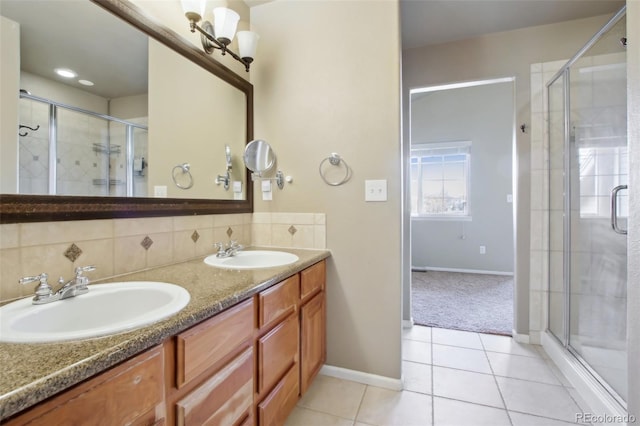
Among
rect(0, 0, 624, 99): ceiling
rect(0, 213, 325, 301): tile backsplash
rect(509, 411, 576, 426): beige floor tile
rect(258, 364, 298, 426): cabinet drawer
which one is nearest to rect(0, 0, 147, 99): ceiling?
rect(0, 0, 624, 99): ceiling

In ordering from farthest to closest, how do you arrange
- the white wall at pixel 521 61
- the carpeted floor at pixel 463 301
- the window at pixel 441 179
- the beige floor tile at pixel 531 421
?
1. the window at pixel 441 179
2. the carpeted floor at pixel 463 301
3. the white wall at pixel 521 61
4. the beige floor tile at pixel 531 421

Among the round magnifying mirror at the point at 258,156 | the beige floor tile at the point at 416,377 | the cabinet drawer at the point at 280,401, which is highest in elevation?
the round magnifying mirror at the point at 258,156

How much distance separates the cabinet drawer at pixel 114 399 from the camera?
0.47 m

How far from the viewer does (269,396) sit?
114 cm

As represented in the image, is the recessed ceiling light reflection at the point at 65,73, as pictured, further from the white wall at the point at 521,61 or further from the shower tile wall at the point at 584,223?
the shower tile wall at the point at 584,223

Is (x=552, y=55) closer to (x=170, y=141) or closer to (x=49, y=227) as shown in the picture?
(x=170, y=141)

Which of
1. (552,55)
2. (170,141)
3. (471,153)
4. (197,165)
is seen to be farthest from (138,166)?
(471,153)

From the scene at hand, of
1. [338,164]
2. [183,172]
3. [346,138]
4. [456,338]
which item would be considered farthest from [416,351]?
[183,172]

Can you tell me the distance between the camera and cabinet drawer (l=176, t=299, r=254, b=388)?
729 mm

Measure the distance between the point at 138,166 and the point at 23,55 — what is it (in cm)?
46

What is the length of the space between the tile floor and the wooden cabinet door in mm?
165

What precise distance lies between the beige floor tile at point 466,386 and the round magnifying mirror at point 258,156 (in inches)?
67.4

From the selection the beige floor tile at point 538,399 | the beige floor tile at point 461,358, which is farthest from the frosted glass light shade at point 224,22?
the beige floor tile at point 538,399

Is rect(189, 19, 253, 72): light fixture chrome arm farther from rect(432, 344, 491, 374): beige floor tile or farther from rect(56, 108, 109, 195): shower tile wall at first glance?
rect(432, 344, 491, 374): beige floor tile
